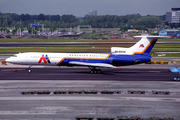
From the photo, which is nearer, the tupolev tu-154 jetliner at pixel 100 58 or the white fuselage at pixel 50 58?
the tupolev tu-154 jetliner at pixel 100 58

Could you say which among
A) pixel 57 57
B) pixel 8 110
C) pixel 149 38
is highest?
pixel 149 38

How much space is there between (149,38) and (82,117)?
2894cm

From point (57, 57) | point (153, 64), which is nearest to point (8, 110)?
point (57, 57)

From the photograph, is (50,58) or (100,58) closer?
(50,58)

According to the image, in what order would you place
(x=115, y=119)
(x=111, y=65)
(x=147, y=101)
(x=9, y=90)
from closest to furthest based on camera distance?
(x=115, y=119) → (x=147, y=101) → (x=9, y=90) → (x=111, y=65)

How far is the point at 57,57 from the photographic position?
5191 centimetres

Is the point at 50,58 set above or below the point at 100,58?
below

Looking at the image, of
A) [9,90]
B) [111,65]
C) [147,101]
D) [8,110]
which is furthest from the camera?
[111,65]

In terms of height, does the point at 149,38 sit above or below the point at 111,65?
above

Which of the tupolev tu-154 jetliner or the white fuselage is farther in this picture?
the white fuselage

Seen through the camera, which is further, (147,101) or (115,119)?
(147,101)

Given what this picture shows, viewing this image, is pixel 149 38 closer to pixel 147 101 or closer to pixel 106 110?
pixel 147 101

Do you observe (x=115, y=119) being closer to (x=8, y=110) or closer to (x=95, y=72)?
(x=8, y=110)

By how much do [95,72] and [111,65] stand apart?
10.9 ft
